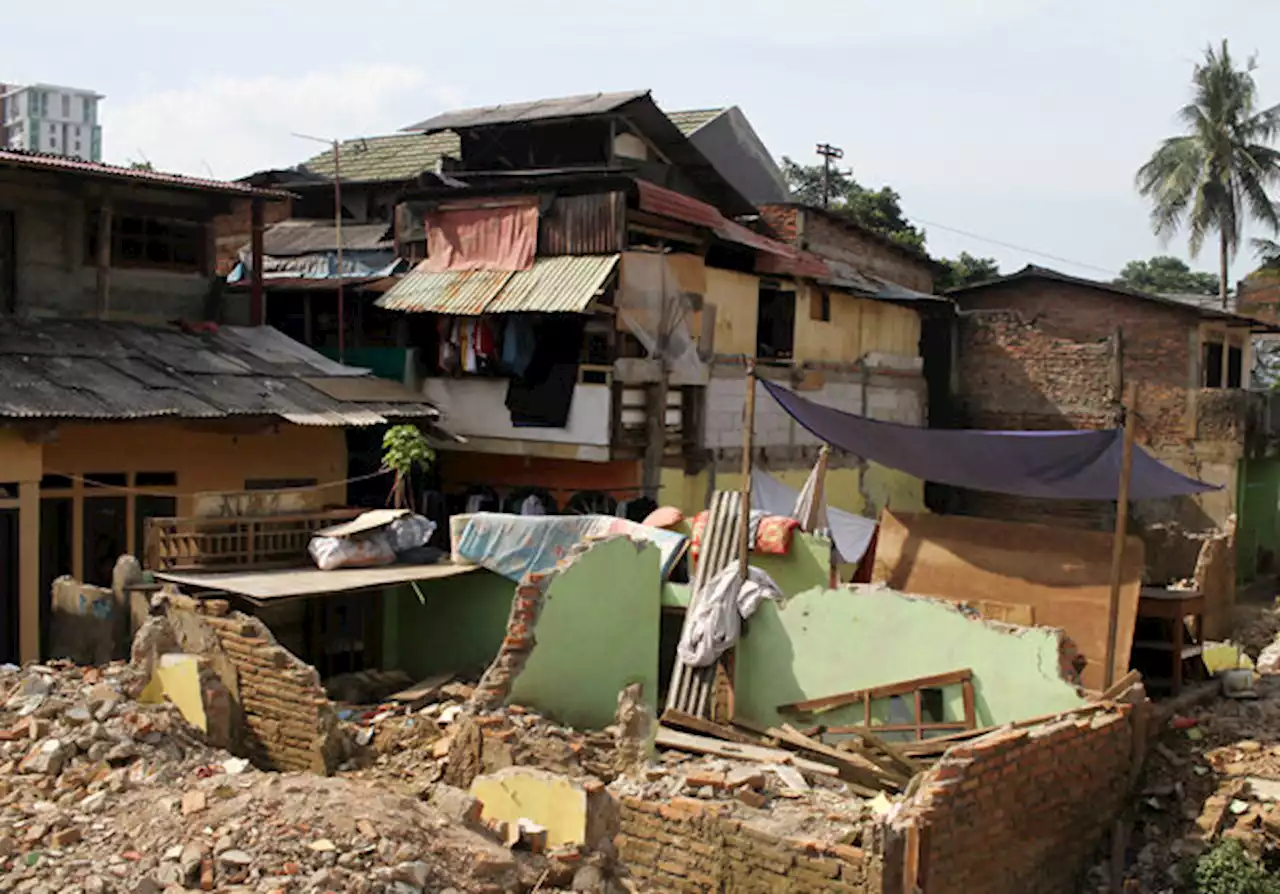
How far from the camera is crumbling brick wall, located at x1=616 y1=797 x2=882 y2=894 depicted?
28.1ft

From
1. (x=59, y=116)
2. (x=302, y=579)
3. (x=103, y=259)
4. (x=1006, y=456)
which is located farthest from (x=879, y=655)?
(x=59, y=116)

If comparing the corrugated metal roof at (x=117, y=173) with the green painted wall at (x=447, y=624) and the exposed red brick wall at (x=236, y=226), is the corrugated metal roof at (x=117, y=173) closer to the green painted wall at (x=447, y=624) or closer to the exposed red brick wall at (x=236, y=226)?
the exposed red brick wall at (x=236, y=226)

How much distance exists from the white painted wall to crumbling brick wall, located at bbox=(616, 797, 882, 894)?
820cm

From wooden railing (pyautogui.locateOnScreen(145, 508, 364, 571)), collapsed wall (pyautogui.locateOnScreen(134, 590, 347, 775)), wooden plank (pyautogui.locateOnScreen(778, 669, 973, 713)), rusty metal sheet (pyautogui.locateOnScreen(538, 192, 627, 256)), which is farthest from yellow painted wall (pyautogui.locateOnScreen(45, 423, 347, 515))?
wooden plank (pyautogui.locateOnScreen(778, 669, 973, 713))

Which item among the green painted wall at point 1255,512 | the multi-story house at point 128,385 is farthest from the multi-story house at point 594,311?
the green painted wall at point 1255,512

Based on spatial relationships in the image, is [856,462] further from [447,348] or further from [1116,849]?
[1116,849]

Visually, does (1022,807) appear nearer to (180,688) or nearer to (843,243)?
(180,688)

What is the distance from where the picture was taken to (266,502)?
13.6 meters

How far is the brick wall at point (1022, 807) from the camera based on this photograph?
8797mm

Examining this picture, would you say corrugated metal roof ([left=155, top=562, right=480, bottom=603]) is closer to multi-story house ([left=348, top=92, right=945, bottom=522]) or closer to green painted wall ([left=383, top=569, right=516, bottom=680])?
green painted wall ([left=383, top=569, right=516, bottom=680])

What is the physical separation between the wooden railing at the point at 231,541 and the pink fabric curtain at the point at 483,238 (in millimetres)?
5256

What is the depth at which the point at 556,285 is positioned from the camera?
17047 mm

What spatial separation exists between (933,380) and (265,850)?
1887 cm

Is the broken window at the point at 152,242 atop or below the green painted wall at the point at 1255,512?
atop
